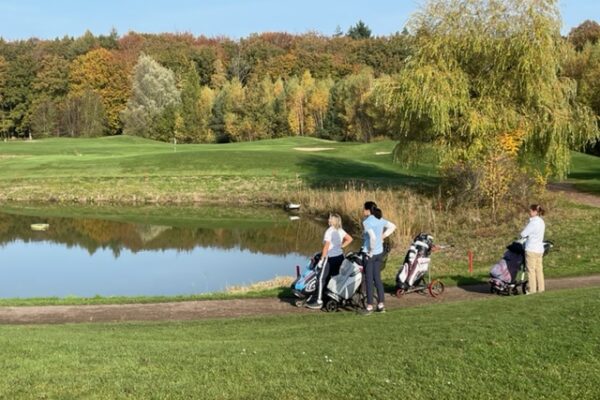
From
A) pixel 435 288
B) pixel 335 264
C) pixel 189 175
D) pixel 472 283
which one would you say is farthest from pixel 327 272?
pixel 189 175

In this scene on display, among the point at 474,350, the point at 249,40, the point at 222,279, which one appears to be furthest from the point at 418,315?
the point at 249,40

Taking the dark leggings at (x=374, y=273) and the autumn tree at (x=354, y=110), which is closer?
the dark leggings at (x=374, y=273)

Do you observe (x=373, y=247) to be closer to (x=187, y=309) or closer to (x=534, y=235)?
(x=534, y=235)

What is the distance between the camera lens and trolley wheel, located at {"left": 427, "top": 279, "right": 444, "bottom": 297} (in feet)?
43.8

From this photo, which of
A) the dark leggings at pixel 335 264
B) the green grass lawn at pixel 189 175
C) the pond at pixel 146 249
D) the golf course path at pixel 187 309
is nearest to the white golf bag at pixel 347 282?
the dark leggings at pixel 335 264

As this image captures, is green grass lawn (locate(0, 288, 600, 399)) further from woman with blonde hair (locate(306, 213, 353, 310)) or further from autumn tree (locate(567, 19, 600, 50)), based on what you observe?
autumn tree (locate(567, 19, 600, 50))

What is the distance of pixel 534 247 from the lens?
12.5 metres

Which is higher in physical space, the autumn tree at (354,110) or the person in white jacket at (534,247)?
the autumn tree at (354,110)

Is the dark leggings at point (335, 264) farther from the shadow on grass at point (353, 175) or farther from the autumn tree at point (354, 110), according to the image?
the autumn tree at point (354, 110)

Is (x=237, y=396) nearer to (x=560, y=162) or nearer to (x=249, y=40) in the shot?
(x=560, y=162)

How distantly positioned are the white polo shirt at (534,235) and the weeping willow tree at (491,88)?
11544 millimetres

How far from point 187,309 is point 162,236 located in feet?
51.8

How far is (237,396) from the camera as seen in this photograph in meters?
6.00

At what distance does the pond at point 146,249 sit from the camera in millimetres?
18938
